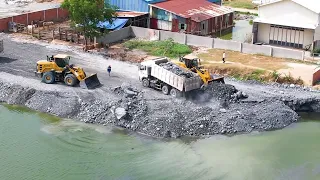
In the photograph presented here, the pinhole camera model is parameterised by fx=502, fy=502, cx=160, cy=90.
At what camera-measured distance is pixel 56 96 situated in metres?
→ 30.2

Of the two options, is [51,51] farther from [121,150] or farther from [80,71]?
[121,150]

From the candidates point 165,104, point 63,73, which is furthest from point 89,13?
point 165,104

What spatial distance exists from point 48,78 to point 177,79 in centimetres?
869

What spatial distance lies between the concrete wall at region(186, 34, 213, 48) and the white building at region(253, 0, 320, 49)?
14.8 ft

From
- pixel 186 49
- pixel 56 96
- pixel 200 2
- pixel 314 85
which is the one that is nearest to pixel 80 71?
pixel 56 96

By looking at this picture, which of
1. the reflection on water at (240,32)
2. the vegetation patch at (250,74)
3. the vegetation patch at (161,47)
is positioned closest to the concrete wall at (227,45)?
the vegetation patch at (161,47)

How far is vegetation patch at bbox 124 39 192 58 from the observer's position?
39469 mm

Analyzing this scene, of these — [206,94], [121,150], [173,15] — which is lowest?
[121,150]

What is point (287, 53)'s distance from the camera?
3809 cm

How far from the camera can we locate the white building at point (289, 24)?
133 ft

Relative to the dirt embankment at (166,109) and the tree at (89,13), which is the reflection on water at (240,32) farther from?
the dirt embankment at (166,109)

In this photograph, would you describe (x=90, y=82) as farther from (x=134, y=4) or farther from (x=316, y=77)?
(x=134, y=4)

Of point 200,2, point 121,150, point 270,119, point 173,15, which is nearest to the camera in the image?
point 121,150

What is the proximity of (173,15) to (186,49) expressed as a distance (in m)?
7.03
